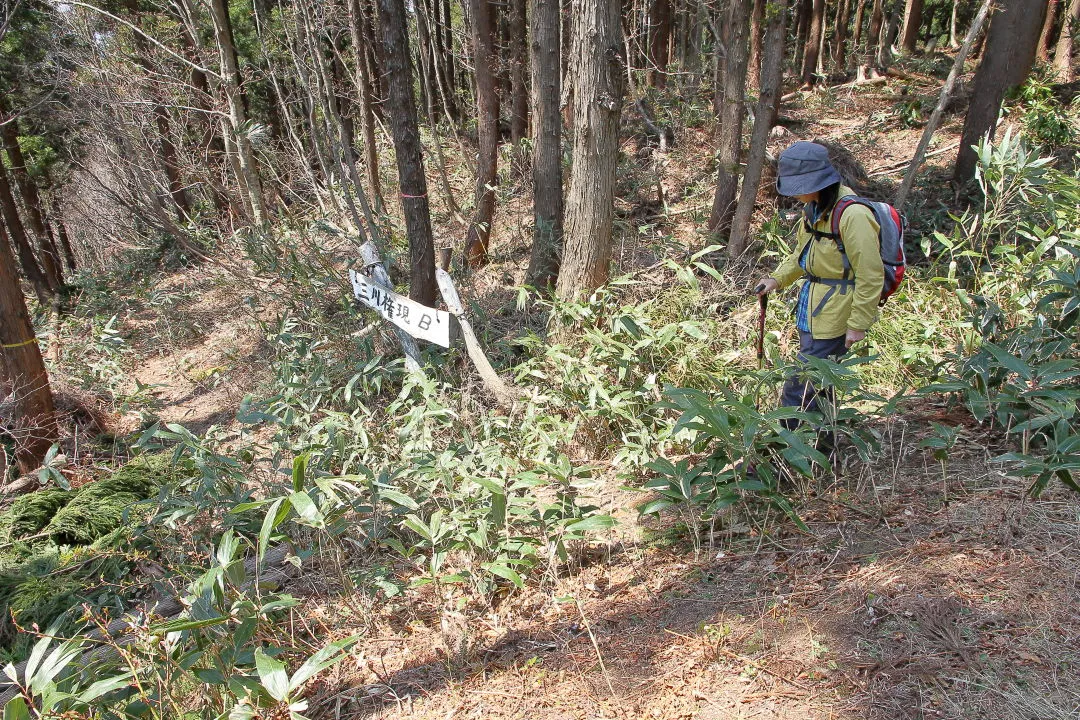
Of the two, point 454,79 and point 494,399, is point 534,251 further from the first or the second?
point 454,79

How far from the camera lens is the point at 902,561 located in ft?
8.16

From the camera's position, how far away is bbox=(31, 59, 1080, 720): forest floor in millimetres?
2023

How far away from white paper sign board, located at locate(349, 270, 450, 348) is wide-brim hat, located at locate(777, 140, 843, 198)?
192cm

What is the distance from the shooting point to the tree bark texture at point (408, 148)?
4.71 meters

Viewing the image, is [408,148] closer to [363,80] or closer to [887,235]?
[887,235]

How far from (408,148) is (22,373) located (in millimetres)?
5160

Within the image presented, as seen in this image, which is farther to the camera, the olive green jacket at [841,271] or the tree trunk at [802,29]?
the tree trunk at [802,29]

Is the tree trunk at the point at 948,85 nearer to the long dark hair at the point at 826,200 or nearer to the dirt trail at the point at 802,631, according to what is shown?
the long dark hair at the point at 826,200

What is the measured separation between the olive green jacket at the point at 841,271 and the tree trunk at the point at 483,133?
5.15 metres

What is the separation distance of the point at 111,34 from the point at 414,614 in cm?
1133

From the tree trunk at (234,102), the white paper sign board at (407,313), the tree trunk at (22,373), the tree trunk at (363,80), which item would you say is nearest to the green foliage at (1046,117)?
the white paper sign board at (407,313)

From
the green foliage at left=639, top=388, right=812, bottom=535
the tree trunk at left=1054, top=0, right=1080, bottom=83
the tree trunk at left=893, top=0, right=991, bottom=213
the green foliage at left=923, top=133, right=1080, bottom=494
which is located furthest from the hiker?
the tree trunk at left=1054, top=0, right=1080, bottom=83

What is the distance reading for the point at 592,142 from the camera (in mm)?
4344

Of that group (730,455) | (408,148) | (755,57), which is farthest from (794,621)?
(755,57)
